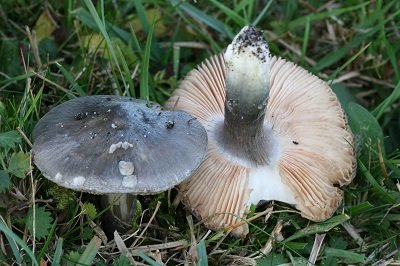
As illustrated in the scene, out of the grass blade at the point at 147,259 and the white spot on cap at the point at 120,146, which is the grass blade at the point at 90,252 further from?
the white spot on cap at the point at 120,146

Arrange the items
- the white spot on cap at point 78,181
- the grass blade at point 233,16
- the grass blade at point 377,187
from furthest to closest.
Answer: the grass blade at point 233,16
the grass blade at point 377,187
the white spot on cap at point 78,181

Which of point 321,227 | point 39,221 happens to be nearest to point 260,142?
point 321,227

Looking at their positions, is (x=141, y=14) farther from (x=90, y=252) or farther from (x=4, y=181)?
(x=90, y=252)

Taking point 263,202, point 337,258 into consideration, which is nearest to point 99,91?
point 263,202

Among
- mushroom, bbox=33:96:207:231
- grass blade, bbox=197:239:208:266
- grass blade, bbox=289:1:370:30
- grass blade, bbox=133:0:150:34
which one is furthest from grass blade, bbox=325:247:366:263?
grass blade, bbox=133:0:150:34

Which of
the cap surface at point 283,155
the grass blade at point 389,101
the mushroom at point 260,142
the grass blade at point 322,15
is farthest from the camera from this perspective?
the grass blade at point 322,15

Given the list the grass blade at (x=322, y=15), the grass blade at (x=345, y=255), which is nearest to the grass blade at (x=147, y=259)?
the grass blade at (x=345, y=255)
